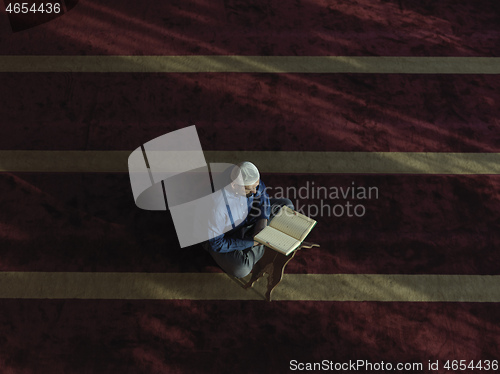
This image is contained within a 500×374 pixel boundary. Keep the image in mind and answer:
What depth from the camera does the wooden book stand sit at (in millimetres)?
3281

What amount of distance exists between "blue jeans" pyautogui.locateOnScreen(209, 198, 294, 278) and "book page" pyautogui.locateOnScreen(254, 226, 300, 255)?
26 centimetres

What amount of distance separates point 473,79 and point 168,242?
3649 mm

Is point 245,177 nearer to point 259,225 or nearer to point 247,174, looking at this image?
point 247,174

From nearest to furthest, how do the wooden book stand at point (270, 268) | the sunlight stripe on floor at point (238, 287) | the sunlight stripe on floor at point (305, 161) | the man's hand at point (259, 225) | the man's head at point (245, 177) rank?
the man's head at point (245, 177) → the man's hand at point (259, 225) → the wooden book stand at point (270, 268) → the sunlight stripe on floor at point (238, 287) → the sunlight stripe on floor at point (305, 161)

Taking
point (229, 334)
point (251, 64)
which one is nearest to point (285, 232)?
point (229, 334)

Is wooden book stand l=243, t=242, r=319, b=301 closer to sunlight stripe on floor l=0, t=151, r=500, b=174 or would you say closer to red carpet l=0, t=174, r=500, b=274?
red carpet l=0, t=174, r=500, b=274

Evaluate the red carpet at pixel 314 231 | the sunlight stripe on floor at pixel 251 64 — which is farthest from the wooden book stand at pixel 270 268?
the sunlight stripe on floor at pixel 251 64

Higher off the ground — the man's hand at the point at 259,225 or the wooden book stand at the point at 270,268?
the man's hand at the point at 259,225

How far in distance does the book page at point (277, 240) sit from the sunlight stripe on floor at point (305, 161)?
117cm

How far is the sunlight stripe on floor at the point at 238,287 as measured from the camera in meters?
3.46

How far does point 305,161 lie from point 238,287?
1389 millimetres

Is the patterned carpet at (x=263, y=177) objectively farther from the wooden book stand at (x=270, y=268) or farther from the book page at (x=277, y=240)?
the book page at (x=277, y=240)

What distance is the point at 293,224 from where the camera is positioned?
3.03m

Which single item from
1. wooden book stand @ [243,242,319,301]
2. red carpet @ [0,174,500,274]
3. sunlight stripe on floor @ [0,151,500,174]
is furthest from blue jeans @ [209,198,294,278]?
sunlight stripe on floor @ [0,151,500,174]
